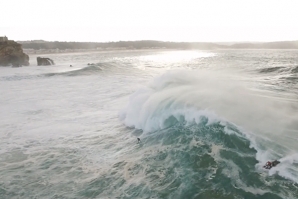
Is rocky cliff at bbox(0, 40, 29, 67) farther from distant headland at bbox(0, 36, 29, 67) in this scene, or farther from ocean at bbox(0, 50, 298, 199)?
ocean at bbox(0, 50, 298, 199)

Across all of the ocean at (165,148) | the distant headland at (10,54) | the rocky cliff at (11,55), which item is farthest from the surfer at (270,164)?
the rocky cliff at (11,55)

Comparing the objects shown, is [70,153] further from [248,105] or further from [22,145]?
[248,105]

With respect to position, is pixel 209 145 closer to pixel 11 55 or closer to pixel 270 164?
pixel 270 164

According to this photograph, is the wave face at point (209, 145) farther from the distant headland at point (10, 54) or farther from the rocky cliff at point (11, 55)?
the rocky cliff at point (11, 55)

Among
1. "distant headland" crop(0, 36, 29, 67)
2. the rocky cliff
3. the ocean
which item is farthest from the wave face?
the rocky cliff

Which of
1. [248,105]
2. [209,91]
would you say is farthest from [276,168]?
[209,91]

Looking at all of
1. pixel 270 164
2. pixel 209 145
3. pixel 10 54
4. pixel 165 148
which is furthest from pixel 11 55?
pixel 270 164
